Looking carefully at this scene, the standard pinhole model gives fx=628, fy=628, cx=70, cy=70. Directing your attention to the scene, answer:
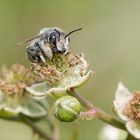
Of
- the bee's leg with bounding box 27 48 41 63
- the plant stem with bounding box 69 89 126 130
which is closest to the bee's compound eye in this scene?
the bee's leg with bounding box 27 48 41 63

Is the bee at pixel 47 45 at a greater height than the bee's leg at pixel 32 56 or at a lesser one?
greater

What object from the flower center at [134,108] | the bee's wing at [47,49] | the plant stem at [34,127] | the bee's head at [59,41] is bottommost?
the plant stem at [34,127]

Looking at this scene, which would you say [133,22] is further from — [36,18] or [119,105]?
[119,105]

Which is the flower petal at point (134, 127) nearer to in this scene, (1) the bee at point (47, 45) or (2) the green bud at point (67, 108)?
(2) the green bud at point (67, 108)

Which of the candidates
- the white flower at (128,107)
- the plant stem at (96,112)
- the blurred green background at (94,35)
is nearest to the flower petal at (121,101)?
the white flower at (128,107)

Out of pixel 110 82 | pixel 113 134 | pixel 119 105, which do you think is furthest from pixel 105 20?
pixel 119 105
